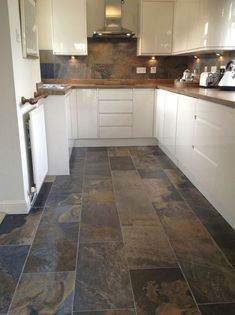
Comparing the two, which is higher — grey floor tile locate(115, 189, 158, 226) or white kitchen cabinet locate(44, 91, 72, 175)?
white kitchen cabinet locate(44, 91, 72, 175)

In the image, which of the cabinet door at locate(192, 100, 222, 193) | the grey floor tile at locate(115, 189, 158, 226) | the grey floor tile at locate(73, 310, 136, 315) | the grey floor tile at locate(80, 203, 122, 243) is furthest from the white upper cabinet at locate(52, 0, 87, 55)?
the grey floor tile at locate(73, 310, 136, 315)

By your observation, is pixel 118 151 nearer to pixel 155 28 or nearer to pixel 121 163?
pixel 121 163

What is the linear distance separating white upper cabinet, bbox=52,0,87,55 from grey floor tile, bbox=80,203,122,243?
2.75m

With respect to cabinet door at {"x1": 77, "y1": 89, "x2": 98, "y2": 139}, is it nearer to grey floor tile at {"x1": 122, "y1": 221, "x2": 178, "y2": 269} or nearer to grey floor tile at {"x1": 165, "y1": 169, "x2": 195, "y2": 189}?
grey floor tile at {"x1": 165, "y1": 169, "x2": 195, "y2": 189}

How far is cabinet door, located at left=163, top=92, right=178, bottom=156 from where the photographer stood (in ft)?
11.2

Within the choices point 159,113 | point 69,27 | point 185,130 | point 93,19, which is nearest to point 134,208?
point 185,130

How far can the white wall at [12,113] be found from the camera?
2049 millimetres

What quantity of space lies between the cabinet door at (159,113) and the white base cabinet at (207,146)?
0.35 m

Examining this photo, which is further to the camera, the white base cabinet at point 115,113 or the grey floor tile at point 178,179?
the white base cabinet at point 115,113

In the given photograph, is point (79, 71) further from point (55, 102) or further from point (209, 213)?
point (209, 213)

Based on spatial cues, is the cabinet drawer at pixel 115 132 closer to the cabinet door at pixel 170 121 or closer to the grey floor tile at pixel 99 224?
the cabinet door at pixel 170 121

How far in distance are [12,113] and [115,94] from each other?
2300mm

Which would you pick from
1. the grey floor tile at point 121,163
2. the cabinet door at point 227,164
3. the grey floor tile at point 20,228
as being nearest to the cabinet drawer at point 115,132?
the grey floor tile at point 121,163

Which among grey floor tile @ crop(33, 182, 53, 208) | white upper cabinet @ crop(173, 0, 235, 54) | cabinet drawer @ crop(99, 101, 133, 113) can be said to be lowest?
grey floor tile @ crop(33, 182, 53, 208)
